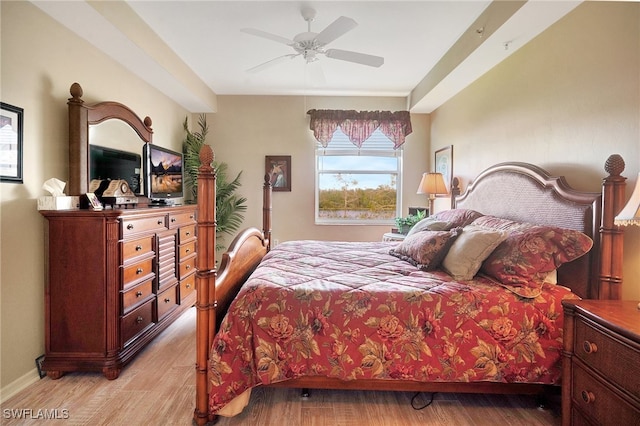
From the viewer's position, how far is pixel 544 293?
170 cm

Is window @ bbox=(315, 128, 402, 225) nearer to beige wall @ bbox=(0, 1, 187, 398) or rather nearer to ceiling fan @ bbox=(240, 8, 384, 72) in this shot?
ceiling fan @ bbox=(240, 8, 384, 72)

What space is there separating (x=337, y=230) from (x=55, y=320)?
10.9 feet

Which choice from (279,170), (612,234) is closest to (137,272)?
(279,170)

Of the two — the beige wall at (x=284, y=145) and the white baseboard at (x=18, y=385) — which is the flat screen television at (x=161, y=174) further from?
the white baseboard at (x=18, y=385)

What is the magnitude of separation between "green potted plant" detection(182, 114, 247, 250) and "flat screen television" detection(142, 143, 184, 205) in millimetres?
430

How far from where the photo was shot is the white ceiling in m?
2.25

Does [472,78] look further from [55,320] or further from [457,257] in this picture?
[55,320]

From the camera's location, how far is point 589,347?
1.34 metres

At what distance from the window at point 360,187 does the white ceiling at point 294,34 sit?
1109 mm

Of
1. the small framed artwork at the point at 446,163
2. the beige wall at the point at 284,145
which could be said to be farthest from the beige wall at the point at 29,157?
the small framed artwork at the point at 446,163

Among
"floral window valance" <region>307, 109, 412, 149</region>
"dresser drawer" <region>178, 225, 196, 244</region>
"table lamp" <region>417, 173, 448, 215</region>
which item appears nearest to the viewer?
"dresser drawer" <region>178, 225, 196, 244</region>

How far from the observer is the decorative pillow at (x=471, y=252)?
1868 millimetres

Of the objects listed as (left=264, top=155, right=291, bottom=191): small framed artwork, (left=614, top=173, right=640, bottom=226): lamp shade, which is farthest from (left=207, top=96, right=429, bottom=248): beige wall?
(left=614, top=173, right=640, bottom=226): lamp shade

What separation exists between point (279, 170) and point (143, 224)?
7.93 feet
